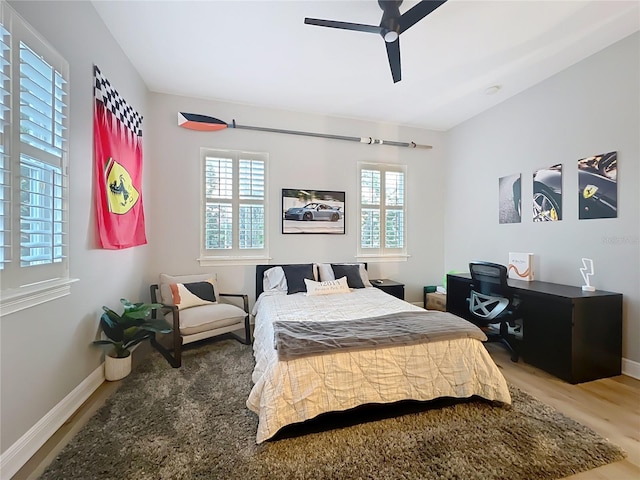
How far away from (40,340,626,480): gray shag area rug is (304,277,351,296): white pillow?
4.82ft

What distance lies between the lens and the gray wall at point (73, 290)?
4.95 feet

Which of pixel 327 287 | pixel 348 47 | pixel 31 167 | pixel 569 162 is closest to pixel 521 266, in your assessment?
pixel 569 162

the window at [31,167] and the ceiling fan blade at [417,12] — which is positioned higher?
the ceiling fan blade at [417,12]

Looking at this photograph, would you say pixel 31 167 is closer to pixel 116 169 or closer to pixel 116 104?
pixel 116 169

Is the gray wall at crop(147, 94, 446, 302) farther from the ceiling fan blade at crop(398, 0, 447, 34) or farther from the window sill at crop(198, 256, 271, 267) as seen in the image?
the ceiling fan blade at crop(398, 0, 447, 34)

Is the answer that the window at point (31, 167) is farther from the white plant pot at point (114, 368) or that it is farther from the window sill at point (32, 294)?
the white plant pot at point (114, 368)

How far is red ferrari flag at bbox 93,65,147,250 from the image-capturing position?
232 cm

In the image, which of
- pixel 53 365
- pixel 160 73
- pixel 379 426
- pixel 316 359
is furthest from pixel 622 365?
pixel 160 73

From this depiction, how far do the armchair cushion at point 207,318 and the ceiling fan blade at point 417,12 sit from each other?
3.05 metres

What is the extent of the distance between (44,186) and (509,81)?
14.7ft

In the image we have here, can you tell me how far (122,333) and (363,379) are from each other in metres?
2.03

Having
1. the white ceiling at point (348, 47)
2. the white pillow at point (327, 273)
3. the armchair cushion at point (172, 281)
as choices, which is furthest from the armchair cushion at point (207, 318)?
the white ceiling at point (348, 47)

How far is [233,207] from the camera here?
3914 millimetres

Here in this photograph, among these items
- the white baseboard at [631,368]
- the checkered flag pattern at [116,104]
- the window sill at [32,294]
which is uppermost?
the checkered flag pattern at [116,104]
